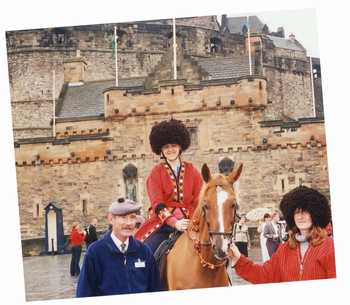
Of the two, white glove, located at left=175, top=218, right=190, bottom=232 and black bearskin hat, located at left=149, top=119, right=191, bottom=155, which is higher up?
black bearskin hat, located at left=149, top=119, right=191, bottom=155

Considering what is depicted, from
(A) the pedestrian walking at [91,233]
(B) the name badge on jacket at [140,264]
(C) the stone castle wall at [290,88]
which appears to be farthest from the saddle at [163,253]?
(C) the stone castle wall at [290,88]

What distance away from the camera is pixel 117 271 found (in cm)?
931

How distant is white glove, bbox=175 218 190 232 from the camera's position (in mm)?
9500

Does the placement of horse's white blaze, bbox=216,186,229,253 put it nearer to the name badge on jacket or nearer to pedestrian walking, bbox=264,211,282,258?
the name badge on jacket

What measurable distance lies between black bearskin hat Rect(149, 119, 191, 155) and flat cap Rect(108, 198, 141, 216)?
0.77 m

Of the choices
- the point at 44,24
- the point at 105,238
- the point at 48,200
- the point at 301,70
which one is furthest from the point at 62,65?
the point at 301,70

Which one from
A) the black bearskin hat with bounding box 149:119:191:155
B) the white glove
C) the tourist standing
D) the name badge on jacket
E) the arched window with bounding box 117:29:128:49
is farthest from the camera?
the arched window with bounding box 117:29:128:49

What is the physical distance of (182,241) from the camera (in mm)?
9328

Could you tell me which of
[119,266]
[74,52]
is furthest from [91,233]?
[74,52]

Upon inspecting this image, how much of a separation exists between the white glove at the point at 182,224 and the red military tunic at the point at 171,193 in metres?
0.11

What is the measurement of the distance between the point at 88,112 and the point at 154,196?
5.08 ft

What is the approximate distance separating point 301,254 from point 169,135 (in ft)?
7.58

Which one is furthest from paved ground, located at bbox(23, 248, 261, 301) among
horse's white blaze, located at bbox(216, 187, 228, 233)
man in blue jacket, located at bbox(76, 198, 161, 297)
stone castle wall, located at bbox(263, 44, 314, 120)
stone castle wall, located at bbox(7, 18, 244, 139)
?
stone castle wall, located at bbox(263, 44, 314, 120)

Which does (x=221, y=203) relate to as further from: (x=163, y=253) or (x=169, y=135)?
(x=169, y=135)
